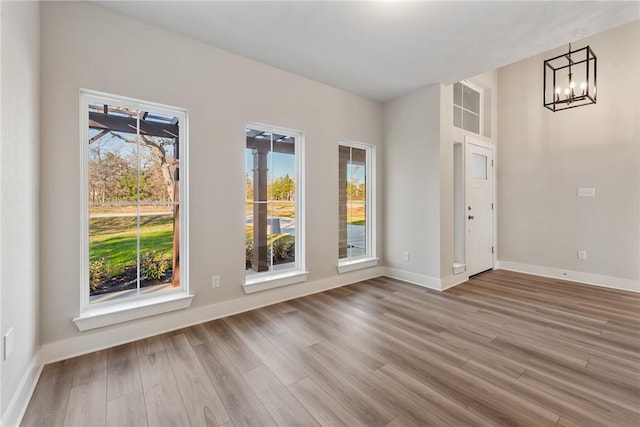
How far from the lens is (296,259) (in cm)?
351

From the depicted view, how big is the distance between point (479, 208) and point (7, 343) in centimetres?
525

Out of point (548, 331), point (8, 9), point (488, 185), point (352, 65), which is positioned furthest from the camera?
point (488, 185)

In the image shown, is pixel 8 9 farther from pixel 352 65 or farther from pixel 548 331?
pixel 548 331

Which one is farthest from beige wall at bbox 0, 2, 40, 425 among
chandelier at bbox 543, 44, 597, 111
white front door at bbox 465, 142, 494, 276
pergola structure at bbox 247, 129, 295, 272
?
chandelier at bbox 543, 44, 597, 111

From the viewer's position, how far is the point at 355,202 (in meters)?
4.23

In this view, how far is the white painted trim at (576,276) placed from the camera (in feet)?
11.9

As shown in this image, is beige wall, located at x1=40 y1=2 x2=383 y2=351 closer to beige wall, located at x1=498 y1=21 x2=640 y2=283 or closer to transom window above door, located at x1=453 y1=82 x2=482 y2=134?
transom window above door, located at x1=453 y1=82 x2=482 y2=134

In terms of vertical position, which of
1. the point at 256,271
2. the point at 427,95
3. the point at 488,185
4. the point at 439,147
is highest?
the point at 427,95

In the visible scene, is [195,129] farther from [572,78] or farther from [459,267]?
[572,78]

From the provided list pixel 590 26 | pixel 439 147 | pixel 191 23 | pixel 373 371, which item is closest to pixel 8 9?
pixel 191 23

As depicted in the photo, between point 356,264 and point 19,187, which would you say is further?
point 356,264

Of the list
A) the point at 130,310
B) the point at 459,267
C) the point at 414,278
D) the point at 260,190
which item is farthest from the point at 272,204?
the point at 459,267

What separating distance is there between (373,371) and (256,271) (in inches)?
69.4

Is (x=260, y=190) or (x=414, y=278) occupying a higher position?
(x=260, y=190)
